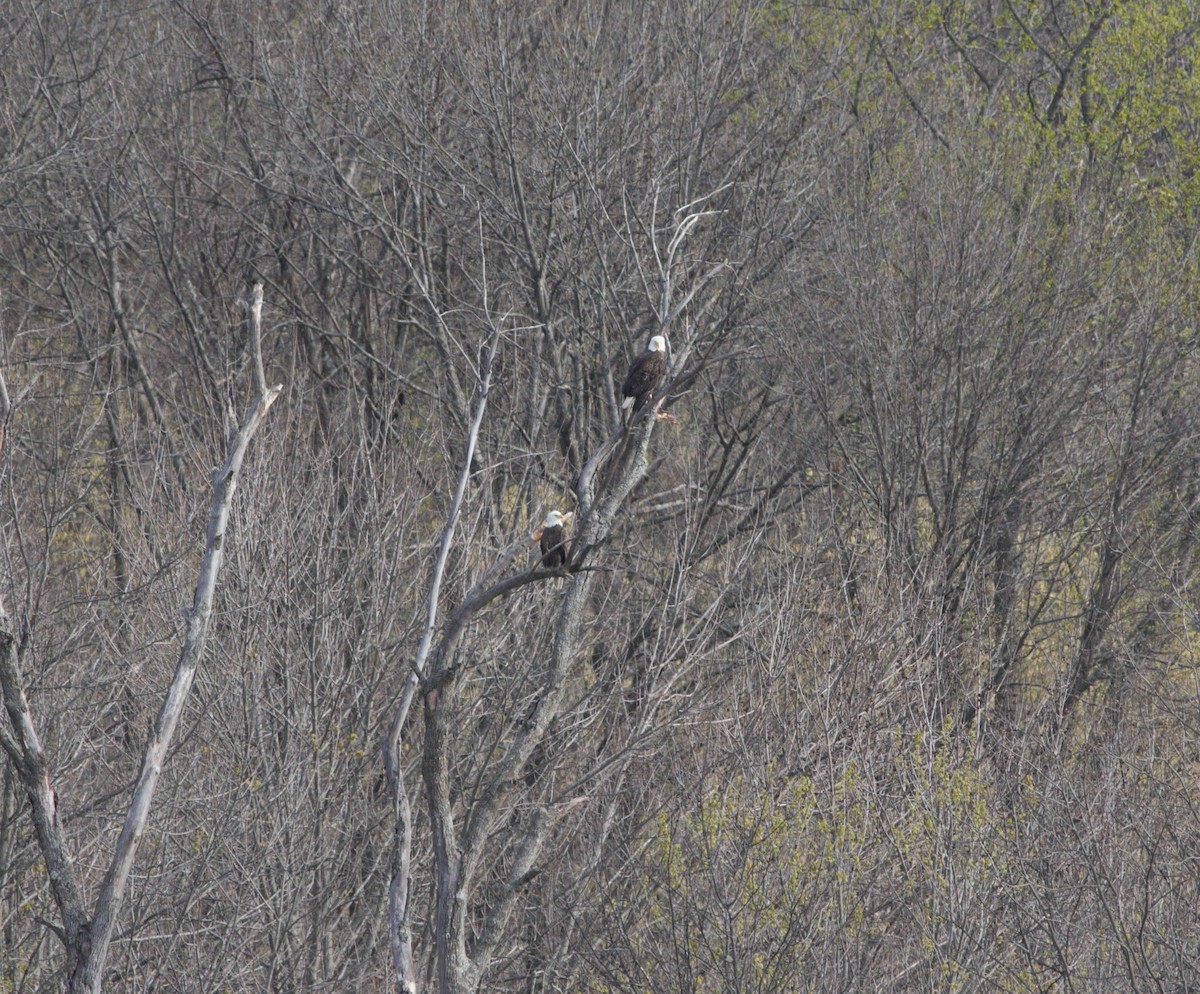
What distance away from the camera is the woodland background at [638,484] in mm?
10922

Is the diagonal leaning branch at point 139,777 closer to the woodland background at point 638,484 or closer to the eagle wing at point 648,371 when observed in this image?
the woodland background at point 638,484

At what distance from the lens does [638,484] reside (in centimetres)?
1104

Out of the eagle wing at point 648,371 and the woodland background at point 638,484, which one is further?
the woodland background at point 638,484

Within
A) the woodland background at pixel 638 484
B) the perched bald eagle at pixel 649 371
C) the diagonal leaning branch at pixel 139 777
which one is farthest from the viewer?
the woodland background at pixel 638 484

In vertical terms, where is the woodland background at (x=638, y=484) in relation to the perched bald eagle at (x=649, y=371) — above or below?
below

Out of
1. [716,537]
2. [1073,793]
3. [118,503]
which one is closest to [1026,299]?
[716,537]

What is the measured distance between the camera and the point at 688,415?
1688cm

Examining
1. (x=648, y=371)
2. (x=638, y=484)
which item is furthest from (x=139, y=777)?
(x=638, y=484)

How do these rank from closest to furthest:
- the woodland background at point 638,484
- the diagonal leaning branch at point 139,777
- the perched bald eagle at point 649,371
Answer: the diagonal leaning branch at point 139,777, the perched bald eagle at point 649,371, the woodland background at point 638,484

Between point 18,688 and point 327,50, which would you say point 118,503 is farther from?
point 18,688

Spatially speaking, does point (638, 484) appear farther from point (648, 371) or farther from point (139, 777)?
point (139, 777)

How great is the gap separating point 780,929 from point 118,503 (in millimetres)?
8452

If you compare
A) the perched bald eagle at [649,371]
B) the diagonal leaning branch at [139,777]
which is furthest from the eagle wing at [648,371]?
the diagonal leaning branch at [139,777]

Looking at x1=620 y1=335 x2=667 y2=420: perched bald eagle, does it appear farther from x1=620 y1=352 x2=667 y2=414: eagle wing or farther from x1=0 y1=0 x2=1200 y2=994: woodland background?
x1=0 y1=0 x2=1200 y2=994: woodland background
